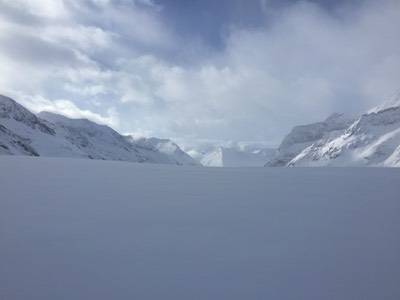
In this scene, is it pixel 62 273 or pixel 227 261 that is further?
pixel 227 261

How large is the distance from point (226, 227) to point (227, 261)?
87.9 inches

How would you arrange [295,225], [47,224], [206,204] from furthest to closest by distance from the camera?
1. [206,204]
2. [295,225]
3. [47,224]

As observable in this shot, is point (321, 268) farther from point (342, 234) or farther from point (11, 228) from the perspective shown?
point (11, 228)

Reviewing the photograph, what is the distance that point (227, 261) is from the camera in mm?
5594

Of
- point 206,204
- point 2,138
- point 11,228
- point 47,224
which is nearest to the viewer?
point 11,228

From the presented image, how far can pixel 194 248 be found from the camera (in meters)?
6.21

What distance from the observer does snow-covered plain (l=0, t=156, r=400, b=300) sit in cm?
457

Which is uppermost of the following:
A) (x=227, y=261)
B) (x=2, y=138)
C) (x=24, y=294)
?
(x=2, y=138)

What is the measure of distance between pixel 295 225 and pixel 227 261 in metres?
3.14

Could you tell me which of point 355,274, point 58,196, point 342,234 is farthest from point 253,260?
point 58,196

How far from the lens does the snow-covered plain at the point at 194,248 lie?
180 inches

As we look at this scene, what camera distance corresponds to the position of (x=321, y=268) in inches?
210

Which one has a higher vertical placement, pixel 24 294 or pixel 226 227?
pixel 226 227

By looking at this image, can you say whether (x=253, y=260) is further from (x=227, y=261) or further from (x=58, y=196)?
(x=58, y=196)
